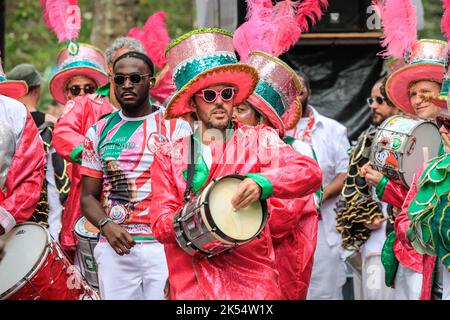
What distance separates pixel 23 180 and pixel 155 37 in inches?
197

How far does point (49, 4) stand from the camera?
1028 centimetres

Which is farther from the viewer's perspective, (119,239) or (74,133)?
(74,133)

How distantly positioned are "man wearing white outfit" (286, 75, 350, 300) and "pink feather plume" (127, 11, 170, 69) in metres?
1.81

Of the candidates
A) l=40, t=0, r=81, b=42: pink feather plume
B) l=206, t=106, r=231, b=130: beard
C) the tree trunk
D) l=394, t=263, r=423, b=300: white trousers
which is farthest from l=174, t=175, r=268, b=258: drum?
the tree trunk

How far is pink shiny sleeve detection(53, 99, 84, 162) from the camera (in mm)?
9195

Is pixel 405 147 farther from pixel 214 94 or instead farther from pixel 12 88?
pixel 12 88

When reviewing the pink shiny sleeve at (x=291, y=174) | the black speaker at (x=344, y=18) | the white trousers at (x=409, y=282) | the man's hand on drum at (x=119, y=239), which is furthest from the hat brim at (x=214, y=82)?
the black speaker at (x=344, y=18)

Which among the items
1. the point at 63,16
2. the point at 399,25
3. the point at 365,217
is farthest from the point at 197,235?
the point at 63,16

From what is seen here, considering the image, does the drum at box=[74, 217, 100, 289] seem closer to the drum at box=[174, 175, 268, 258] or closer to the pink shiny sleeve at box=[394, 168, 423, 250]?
the drum at box=[174, 175, 268, 258]

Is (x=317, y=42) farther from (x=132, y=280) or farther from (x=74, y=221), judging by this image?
(x=132, y=280)

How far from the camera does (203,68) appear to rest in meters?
7.14

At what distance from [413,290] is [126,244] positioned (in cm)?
243

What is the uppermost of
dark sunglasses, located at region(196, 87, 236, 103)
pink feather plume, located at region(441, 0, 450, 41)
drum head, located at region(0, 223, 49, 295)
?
pink feather plume, located at region(441, 0, 450, 41)
